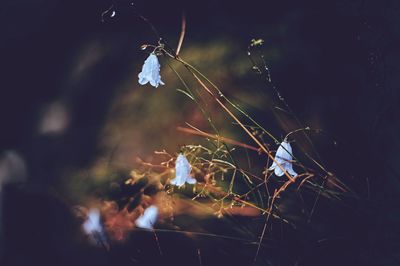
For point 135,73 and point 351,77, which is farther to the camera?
point 135,73

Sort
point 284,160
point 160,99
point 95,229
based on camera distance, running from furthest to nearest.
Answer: point 160,99 < point 95,229 < point 284,160

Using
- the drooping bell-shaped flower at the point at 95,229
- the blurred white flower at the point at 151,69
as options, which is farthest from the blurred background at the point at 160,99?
the blurred white flower at the point at 151,69

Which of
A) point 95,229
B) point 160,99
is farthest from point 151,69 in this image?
point 160,99

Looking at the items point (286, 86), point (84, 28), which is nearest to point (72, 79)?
point (84, 28)

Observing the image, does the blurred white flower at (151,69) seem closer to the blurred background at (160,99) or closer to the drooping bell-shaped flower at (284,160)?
the drooping bell-shaped flower at (284,160)

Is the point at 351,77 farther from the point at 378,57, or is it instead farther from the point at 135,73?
the point at 135,73

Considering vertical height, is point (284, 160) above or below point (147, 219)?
above

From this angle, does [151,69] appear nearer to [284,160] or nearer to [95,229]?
[284,160]
